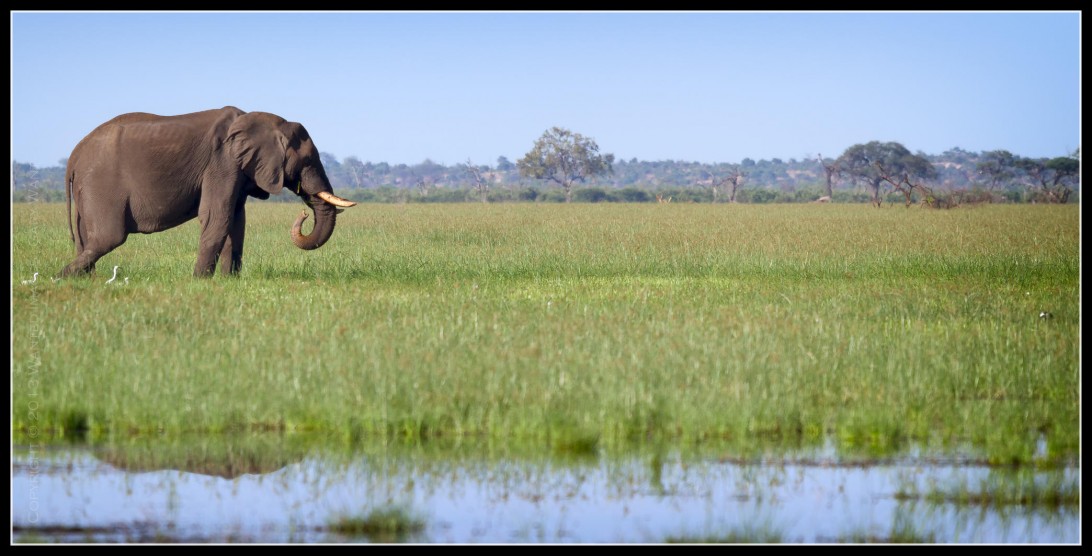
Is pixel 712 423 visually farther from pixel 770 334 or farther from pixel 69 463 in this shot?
pixel 69 463

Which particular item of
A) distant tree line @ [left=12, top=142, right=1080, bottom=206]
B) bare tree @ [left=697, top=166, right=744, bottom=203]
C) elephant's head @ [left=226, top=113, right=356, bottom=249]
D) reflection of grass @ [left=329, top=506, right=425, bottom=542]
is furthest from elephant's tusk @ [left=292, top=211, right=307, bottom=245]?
bare tree @ [left=697, top=166, right=744, bottom=203]

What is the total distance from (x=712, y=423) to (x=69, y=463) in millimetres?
3542

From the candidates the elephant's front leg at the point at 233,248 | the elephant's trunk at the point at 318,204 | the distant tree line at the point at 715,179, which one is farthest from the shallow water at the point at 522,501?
the distant tree line at the point at 715,179

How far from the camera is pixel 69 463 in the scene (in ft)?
22.8

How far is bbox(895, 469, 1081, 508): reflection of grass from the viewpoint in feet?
20.5

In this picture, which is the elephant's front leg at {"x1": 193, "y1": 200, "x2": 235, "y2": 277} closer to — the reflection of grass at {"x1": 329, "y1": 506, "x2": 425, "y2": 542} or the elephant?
the elephant

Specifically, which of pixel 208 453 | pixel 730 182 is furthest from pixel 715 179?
pixel 208 453

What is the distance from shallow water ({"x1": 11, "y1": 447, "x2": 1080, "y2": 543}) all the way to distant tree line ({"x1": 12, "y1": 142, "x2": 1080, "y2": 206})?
101ft

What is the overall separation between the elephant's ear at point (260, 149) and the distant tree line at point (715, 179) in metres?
22.6

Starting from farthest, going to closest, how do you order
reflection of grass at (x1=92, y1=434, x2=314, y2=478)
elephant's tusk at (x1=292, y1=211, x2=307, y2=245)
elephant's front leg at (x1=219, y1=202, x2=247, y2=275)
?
elephant's tusk at (x1=292, y1=211, x2=307, y2=245) → elephant's front leg at (x1=219, y1=202, x2=247, y2=275) → reflection of grass at (x1=92, y1=434, x2=314, y2=478)

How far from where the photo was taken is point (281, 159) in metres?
14.7

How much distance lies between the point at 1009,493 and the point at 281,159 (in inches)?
398

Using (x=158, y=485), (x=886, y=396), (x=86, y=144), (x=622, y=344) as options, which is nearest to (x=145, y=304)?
(x=86, y=144)

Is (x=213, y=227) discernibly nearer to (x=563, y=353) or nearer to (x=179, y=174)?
(x=179, y=174)
